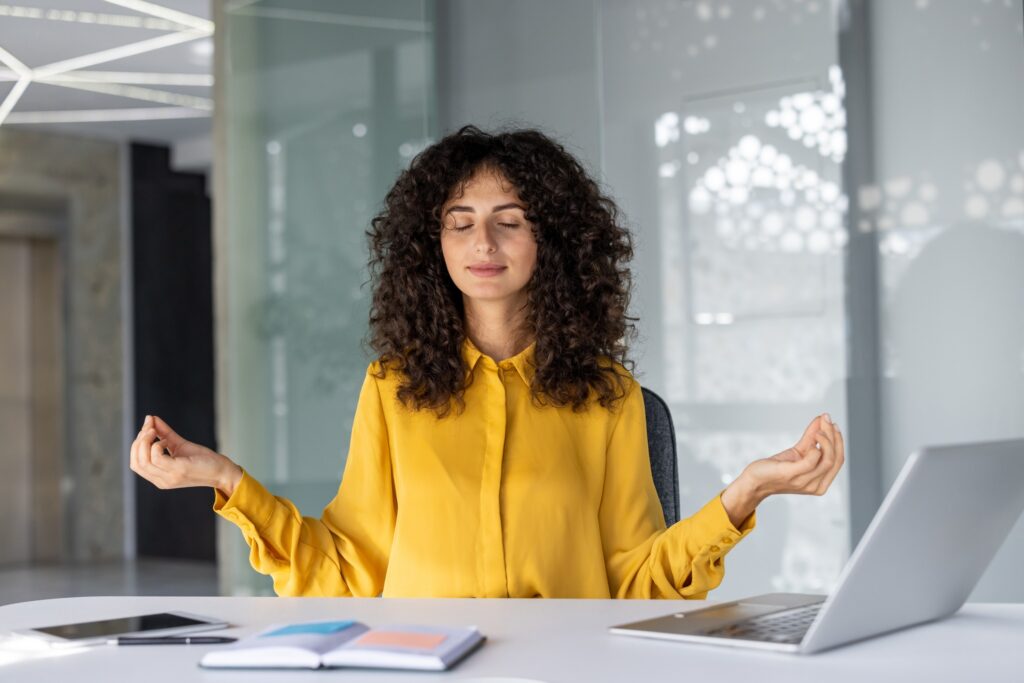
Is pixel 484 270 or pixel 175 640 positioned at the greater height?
pixel 484 270

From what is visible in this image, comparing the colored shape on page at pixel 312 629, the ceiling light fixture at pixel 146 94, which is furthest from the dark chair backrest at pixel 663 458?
the ceiling light fixture at pixel 146 94

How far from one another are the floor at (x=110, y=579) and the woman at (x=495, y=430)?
4.59m

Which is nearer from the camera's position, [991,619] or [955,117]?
[991,619]

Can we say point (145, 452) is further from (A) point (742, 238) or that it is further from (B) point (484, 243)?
(A) point (742, 238)

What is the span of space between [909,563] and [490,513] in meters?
0.81

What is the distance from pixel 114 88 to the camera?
7.00 meters

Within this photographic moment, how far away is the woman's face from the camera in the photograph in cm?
202

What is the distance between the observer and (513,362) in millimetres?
2049

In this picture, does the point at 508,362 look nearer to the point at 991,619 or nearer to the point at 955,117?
the point at 991,619

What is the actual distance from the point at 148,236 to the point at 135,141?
661mm

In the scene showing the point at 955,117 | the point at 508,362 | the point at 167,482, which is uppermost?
the point at 955,117

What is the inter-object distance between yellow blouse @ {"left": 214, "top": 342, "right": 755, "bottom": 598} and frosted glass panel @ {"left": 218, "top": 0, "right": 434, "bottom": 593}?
2408 millimetres

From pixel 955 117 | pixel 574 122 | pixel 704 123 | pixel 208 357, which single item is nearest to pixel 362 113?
pixel 574 122

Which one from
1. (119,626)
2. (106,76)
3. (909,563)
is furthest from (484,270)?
(106,76)
